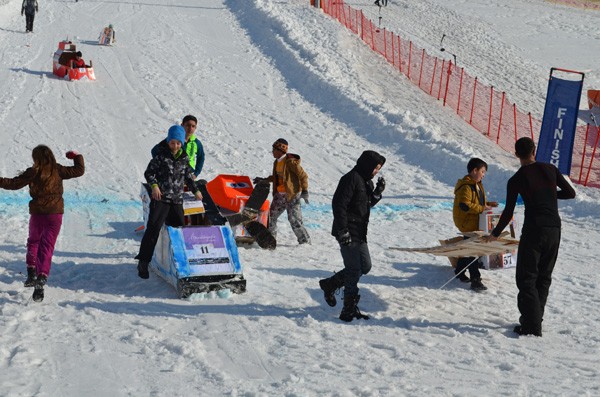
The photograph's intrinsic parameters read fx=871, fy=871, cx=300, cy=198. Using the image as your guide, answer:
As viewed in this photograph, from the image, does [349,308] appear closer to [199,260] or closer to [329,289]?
[329,289]

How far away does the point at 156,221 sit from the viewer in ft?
30.1

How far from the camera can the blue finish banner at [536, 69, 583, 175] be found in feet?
50.4

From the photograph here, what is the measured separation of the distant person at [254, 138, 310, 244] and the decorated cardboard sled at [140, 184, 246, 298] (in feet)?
5.98

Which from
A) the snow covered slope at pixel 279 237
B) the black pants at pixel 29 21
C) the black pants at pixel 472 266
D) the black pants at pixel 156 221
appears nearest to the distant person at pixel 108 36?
the snow covered slope at pixel 279 237

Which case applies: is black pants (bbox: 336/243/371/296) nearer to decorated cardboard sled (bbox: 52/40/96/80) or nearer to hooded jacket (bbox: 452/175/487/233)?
hooded jacket (bbox: 452/175/487/233)

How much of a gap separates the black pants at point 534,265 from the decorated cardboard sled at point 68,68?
15.3 m

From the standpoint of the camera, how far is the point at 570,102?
1536 centimetres

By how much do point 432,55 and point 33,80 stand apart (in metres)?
14.3

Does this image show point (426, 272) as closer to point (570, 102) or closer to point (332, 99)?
point (570, 102)

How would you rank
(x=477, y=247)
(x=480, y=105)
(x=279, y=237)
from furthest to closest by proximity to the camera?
(x=480, y=105) → (x=279, y=237) → (x=477, y=247)

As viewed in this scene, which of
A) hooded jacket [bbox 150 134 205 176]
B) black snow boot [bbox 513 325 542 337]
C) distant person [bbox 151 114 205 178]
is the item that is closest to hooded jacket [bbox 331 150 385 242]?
black snow boot [bbox 513 325 542 337]

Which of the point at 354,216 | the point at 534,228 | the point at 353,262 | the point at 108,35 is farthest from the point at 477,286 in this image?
the point at 108,35

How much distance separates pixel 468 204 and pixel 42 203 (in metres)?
4.55

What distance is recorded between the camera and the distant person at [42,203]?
332 inches
